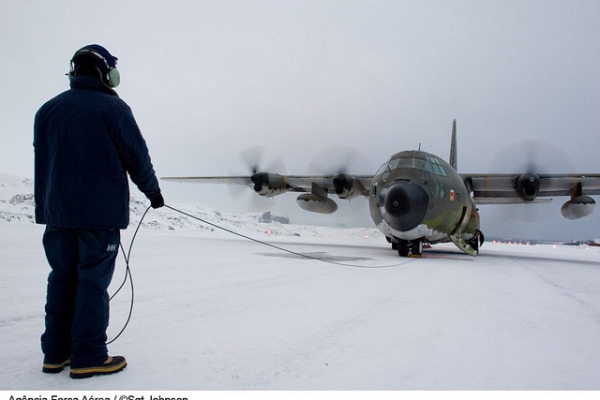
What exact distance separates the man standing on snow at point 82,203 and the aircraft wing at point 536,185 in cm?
1696

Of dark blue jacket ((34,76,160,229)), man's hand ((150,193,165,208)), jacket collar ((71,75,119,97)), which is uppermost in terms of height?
jacket collar ((71,75,119,97))

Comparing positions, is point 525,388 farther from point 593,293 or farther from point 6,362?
point 593,293

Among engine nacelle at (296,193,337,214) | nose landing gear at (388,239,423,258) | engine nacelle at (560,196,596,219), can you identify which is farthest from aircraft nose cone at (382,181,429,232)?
engine nacelle at (560,196,596,219)

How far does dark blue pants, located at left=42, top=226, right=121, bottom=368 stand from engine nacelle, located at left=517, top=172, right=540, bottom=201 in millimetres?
16991

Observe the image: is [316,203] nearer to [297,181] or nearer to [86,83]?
[297,181]

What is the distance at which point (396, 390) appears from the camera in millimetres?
1899

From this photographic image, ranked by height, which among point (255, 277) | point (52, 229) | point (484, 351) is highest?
point (52, 229)

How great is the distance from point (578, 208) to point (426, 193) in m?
8.88

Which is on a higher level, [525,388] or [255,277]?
[525,388]

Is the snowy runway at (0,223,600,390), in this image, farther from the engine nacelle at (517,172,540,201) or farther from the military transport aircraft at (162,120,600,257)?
the engine nacelle at (517,172,540,201)

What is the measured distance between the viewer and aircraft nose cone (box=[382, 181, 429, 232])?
10727mm

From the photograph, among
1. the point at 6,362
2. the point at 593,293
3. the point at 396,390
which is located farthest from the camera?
the point at 593,293

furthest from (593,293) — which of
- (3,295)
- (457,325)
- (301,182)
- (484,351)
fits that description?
(301,182)

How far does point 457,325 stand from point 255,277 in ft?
10.9
